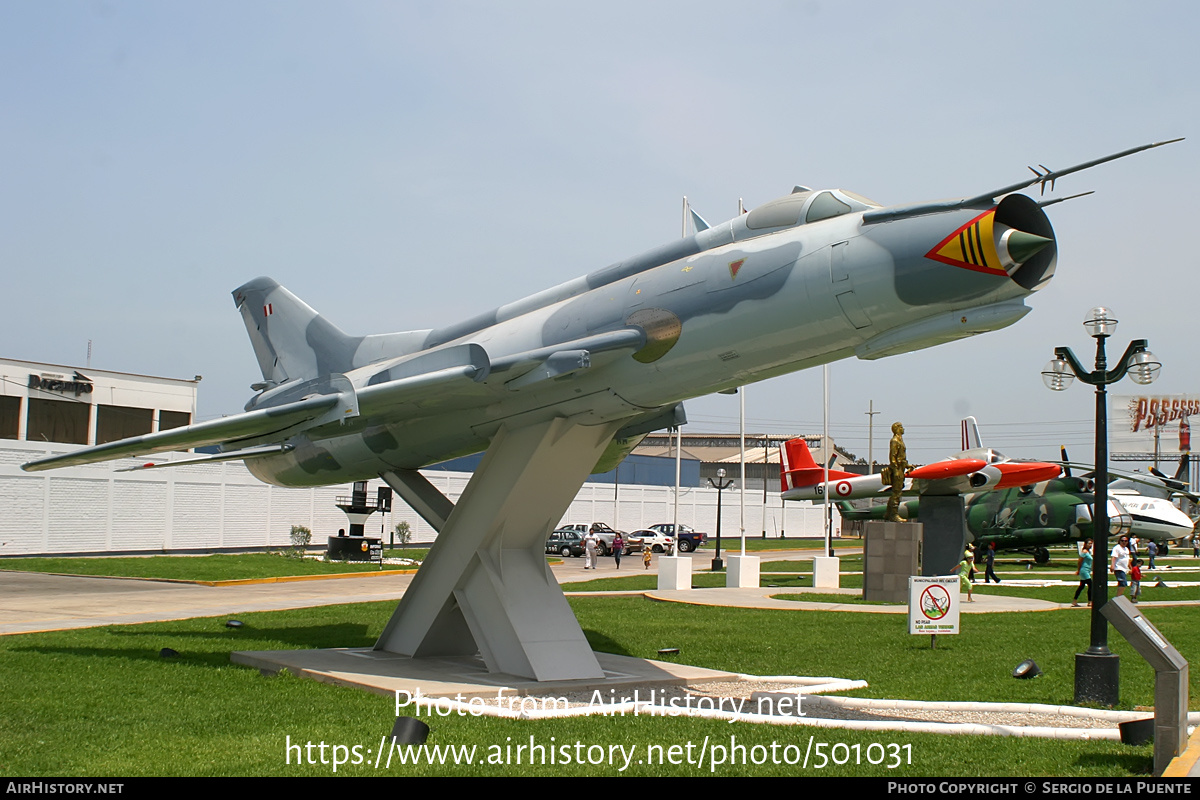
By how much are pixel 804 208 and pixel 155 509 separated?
3702cm

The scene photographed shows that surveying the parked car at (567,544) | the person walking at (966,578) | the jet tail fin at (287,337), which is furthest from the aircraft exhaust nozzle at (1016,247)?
the parked car at (567,544)

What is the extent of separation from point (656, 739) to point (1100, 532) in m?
6.05

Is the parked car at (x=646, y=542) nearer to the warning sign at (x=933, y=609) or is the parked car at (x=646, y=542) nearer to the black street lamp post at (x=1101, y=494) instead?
the warning sign at (x=933, y=609)

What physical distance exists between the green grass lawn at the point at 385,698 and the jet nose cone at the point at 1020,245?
163 inches

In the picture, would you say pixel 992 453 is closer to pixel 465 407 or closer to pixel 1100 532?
pixel 1100 532

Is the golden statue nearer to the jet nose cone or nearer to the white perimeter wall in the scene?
the white perimeter wall

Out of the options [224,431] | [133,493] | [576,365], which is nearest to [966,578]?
[576,365]

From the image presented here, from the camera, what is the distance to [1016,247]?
Result: 8539 millimetres

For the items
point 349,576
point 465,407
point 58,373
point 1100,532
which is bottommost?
point 349,576

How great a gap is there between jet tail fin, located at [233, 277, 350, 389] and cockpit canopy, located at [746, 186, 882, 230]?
23.5ft

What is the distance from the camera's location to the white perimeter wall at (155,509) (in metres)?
36.5

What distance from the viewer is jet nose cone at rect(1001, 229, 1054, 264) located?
8534 millimetres

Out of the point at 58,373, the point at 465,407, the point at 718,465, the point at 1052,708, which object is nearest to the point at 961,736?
the point at 1052,708

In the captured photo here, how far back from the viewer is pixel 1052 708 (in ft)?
35.2
